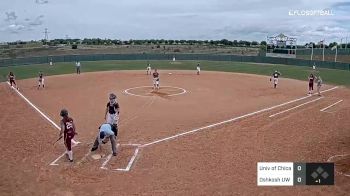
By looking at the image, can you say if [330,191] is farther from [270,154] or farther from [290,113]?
[290,113]

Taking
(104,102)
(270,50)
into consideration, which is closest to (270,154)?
(104,102)

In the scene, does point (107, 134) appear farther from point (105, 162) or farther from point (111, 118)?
point (111, 118)

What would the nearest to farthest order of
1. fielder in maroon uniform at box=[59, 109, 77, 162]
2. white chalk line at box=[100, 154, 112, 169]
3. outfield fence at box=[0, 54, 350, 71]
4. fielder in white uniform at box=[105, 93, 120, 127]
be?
white chalk line at box=[100, 154, 112, 169] < fielder in maroon uniform at box=[59, 109, 77, 162] < fielder in white uniform at box=[105, 93, 120, 127] < outfield fence at box=[0, 54, 350, 71]

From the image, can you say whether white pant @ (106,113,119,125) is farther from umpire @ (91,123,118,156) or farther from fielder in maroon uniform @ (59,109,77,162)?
fielder in maroon uniform @ (59,109,77,162)

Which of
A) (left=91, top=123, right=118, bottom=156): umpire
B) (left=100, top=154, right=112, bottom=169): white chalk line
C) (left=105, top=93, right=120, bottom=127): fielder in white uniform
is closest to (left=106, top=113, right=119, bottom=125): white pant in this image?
(left=105, top=93, right=120, bottom=127): fielder in white uniform

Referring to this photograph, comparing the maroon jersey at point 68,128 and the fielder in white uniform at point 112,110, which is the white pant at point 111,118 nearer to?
the fielder in white uniform at point 112,110

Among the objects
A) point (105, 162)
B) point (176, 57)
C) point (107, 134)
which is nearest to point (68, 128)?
point (107, 134)

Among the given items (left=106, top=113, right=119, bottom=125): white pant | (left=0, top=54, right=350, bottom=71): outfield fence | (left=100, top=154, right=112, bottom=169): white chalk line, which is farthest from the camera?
(left=0, top=54, right=350, bottom=71): outfield fence
